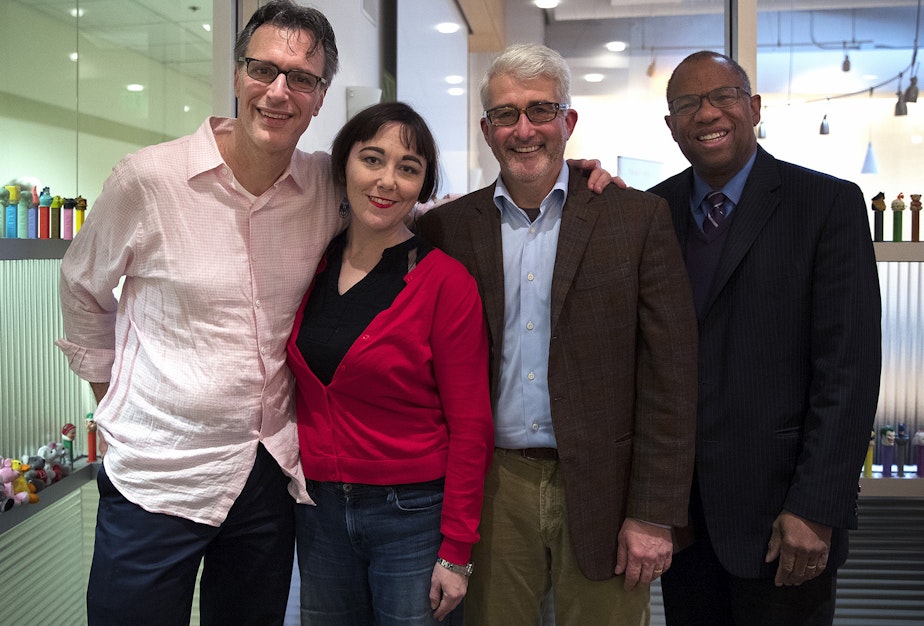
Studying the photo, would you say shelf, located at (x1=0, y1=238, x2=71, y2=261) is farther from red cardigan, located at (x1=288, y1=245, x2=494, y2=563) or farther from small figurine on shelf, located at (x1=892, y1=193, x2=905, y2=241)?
small figurine on shelf, located at (x1=892, y1=193, x2=905, y2=241)

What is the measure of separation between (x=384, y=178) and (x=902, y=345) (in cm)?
220

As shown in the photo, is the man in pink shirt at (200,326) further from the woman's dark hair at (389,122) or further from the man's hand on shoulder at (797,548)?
the man's hand on shoulder at (797,548)

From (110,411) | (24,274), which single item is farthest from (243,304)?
(24,274)

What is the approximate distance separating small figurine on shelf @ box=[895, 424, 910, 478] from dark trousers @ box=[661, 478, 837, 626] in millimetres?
1222

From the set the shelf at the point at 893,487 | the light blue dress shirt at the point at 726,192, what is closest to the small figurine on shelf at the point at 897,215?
the shelf at the point at 893,487

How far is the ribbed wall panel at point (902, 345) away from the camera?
2.78 m

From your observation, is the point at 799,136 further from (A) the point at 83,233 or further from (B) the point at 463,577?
(A) the point at 83,233

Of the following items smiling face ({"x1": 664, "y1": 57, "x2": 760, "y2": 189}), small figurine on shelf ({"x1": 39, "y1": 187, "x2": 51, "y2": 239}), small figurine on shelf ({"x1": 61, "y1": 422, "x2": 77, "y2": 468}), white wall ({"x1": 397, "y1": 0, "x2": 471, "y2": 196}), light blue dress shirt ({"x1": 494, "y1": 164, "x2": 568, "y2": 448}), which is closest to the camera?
light blue dress shirt ({"x1": 494, "y1": 164, "x2": 568, "y2": 448})

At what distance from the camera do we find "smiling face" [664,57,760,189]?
1.80m

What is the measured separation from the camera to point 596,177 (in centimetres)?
175

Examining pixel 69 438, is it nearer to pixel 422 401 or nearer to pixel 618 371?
pixel 422 401

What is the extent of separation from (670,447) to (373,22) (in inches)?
88.1

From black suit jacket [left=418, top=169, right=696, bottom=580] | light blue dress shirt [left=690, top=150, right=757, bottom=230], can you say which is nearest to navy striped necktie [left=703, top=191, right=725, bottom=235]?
light blue dress shirt [left=690, top=150, right=757, bottom=230]

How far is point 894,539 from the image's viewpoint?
2922mm
